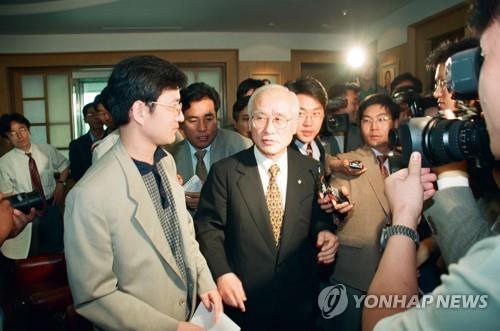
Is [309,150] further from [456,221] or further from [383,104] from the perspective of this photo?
[456,221]

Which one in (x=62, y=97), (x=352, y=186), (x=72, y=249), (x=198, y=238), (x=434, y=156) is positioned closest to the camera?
(x=434, y=156)

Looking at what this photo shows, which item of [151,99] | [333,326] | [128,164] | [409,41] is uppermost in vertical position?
[409,41]

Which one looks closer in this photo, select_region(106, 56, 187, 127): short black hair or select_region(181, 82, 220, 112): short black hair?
select_region(106, 56, 187, 127): short black hair

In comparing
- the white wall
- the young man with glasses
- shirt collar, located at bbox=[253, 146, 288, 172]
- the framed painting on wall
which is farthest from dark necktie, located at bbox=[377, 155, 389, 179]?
the white wall

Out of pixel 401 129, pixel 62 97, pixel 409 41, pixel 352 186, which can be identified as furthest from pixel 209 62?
pixel 401 129

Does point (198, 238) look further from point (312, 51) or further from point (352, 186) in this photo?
point (312, 51)

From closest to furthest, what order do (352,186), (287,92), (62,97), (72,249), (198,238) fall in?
(72,249), (198,238), (287,92), (352,186), (62,97)

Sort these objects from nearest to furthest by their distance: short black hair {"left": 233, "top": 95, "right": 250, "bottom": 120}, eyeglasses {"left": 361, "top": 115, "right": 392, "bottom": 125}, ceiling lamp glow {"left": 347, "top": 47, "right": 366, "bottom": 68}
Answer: eyeglasses {"left": 361, "top": 115, "right": 392, "bottom": 125}, short black hair {"left": 233, "top": 95, "right": 250, "bottom": 120}, ceiling lamp glow {"left": 347, "top": 47, "right": 366, "bottom": 68}

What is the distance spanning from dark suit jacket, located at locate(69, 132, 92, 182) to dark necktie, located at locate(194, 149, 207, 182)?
6.25 ft

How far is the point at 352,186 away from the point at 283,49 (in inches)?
191

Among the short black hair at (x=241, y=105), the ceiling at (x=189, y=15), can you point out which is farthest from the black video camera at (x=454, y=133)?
the ceiling at (x=189, y=15)

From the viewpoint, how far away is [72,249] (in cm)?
120

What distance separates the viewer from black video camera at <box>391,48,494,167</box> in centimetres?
74

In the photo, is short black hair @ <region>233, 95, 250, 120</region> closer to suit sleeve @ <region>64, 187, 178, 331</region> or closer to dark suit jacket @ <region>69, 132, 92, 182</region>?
dark suit jacket @ <region>69, 132, 92, 182</region>
